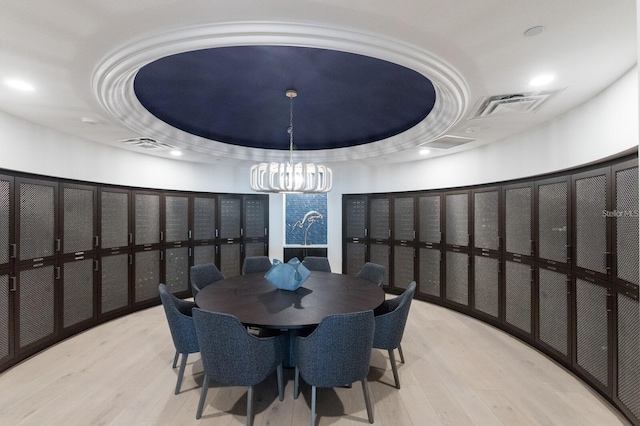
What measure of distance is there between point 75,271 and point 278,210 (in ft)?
11.1

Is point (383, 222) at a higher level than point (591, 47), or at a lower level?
lower

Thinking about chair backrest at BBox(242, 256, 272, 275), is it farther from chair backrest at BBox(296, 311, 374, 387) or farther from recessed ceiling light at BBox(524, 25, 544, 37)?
recessed ceiling light at BBox(524, 25, 544, 37)

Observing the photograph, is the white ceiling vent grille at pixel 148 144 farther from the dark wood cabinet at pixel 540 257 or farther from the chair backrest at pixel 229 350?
the dark wood cabinet at pixel 540 257

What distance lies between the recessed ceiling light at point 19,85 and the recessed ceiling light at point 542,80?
384cm

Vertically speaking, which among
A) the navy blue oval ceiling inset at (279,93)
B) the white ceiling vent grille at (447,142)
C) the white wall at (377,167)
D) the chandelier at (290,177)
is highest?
the navy blue oval ceiling inset at (279,93)

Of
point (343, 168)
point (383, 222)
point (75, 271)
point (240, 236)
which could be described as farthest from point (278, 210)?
point (75, 271)

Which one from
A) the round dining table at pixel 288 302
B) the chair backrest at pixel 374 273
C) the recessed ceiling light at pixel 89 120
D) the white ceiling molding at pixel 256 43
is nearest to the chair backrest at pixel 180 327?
the round dining table at pixel 288 302

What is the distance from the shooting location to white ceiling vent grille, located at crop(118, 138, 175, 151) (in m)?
3.77

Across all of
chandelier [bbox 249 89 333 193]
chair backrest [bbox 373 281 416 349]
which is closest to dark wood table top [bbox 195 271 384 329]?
chair backrest [bbox 373 281 416 349]

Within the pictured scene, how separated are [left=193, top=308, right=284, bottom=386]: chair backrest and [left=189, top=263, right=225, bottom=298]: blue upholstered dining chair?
1.53 m

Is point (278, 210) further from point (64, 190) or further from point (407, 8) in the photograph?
point (407, 8)

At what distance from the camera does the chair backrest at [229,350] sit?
6.36 feet

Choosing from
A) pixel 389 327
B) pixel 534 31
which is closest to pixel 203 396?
pixel 389 327

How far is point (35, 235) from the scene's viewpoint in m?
3.20
